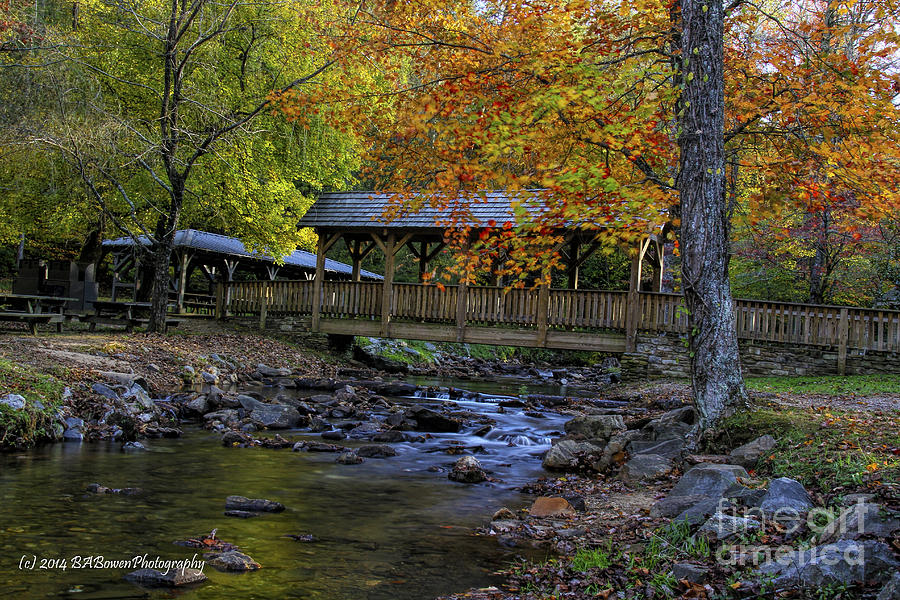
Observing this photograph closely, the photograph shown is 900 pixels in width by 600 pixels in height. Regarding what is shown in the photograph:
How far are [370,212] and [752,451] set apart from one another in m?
15.3

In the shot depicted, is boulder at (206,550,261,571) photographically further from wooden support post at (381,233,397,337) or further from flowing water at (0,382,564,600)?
wooden support post at (381,233,397,337)

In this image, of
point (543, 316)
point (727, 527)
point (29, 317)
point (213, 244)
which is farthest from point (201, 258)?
point (727, 527)

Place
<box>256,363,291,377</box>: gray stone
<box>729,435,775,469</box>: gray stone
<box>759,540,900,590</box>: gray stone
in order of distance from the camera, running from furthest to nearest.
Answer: <box>256,363,291,377</box>: gray stone
<box>729,435,775,469</box>: gray stone
<box>759,540,900,590</box>: gray stone

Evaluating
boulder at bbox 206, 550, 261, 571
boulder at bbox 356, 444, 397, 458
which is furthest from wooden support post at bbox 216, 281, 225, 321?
boulder at bbox 206, 550, 261, 571

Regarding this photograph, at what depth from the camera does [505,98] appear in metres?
8.84

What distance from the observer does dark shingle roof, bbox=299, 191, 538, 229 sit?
18969 mm

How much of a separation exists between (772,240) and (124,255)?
897 inches

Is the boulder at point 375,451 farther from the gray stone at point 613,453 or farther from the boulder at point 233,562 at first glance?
the boulder at point 233,562

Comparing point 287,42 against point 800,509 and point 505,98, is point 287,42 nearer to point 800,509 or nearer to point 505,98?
point 505,98

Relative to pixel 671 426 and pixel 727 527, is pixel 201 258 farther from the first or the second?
pixel 727 527

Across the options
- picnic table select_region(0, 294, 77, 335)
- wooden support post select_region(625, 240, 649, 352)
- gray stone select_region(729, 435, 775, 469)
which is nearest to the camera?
gray stone select_region(729, 435, 775, 469)

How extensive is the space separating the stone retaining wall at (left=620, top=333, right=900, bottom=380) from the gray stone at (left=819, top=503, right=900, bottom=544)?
1292 centimetres

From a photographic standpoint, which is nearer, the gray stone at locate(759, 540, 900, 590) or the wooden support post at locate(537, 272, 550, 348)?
the gray stone at locate(759, 540, 900, 590)

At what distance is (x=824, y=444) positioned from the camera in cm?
610
